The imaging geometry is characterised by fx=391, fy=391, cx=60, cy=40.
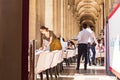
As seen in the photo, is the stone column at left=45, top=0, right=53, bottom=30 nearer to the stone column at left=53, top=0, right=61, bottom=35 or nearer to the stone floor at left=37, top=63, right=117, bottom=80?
the stone column at left=53, top=0, right=61, bottom=35

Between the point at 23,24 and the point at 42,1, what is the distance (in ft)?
47.2

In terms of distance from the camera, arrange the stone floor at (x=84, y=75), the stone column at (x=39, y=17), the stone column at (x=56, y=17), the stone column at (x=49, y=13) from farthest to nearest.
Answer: the stone column at (x=56, y=17)
the stone column at (x=49, y=13)
the stone column at (x=39, y=17)
the stone floor at (x=84, y=75)

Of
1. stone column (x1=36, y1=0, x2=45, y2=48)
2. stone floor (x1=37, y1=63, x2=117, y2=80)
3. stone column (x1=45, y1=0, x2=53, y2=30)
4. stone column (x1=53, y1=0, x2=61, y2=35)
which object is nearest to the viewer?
stone floor (x1=37, y1=63, x2=117, y2=80)

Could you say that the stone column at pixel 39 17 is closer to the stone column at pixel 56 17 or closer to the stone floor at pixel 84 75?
the stone floor at pixel 84 75

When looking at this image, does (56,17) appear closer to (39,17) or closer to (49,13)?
(49,13)

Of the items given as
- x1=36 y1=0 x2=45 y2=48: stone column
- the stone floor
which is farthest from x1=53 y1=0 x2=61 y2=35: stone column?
the stone floor

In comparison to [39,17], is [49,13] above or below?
above

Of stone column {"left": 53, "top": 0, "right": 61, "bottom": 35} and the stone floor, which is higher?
stone column {"left": 53, "top": 0, "right": 61, "bottom": 35}

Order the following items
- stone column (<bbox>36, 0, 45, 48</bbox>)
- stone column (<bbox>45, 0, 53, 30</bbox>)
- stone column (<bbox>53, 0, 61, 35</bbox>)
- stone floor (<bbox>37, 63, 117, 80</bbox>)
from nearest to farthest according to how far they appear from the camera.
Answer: stone floor (<bbox>37, 63, 117, 80</bbox>)
stone column (<bbox>36, 0, 45, 48</bbox>)
stone column (<bbox>45, 0, 53, 30</bbox>)
stone column (<bbox>53, 0, 61, 35</bbox>)

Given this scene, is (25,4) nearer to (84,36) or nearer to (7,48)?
(7,48)

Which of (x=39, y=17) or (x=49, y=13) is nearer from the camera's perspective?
(x=39, y=17)

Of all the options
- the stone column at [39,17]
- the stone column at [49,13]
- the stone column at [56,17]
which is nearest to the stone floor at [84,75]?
the stone column at [39,17]

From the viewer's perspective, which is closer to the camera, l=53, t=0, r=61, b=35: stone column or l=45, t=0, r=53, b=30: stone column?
l=45, t=0, r=53, b=30: stone column

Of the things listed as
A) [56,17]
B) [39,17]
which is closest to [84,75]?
[39,17]
